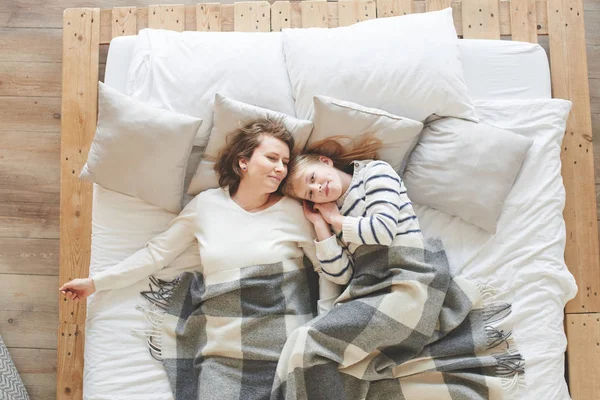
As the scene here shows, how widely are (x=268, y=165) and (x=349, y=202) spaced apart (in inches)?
10.5

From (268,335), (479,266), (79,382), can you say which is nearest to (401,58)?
(479,266)

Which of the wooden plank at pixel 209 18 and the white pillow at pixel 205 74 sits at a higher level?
the wooden plank at pixel 209 18

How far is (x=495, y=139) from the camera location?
1681 millimetres

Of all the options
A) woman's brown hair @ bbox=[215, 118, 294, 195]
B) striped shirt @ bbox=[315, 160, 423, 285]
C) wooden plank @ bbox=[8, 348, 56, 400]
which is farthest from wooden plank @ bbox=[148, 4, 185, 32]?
wooden plank @ bbox=[8, 348, 56, 400]

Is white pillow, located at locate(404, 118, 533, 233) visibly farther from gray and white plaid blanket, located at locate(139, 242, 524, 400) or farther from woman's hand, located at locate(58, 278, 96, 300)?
woman's hand, located at locate(58, 278, 96, 300)

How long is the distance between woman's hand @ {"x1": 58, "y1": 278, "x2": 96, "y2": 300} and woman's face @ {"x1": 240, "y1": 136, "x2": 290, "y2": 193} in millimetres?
569

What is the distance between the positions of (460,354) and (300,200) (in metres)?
0.65

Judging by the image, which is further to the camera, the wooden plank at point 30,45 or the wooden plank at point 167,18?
the wooden plank at point 30,45

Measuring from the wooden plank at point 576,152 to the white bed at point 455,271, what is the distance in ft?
0.49

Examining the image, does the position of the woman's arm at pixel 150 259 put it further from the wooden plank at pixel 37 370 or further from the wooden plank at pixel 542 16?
the wooden plank at pixel 542 16

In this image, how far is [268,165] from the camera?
64.5 inches

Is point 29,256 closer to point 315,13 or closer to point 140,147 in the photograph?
point 140,147

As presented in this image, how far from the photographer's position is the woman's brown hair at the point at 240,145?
1680 mm

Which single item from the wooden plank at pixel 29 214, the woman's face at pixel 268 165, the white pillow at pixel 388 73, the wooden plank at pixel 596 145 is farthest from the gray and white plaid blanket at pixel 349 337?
the wooden plank at pixel 596 145
